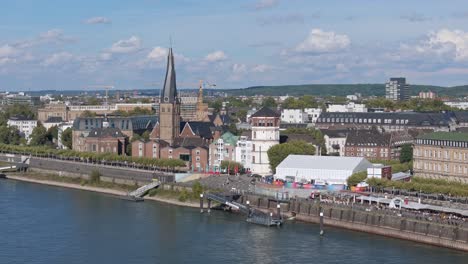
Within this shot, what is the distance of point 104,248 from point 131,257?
232 cm

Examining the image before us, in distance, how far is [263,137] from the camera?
186ft

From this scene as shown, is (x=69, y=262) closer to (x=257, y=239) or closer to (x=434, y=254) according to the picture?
(x=257, y=239)

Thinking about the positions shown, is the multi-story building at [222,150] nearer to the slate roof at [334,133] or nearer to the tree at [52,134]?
the slate roof at [334,133]

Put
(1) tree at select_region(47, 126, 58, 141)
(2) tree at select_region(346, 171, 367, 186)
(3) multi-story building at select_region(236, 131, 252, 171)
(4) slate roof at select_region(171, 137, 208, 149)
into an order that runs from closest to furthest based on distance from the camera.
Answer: (2) tree at select_region(346, 171, 367, 186) → (3) multi-story building at select_region(236, 131, 252, 171) → (4) slate roof at select_region(171, 137, 208, 149) → (1) tree at select_region(47, 126, 58, 141)

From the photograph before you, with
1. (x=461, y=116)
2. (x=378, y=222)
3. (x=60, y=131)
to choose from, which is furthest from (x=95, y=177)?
(x=461, y=116)

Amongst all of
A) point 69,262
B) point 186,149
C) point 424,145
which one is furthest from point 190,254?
point 186,149

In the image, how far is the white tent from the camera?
4831cm

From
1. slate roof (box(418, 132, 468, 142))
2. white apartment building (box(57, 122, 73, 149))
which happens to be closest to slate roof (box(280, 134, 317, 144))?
slate roof (box(418, 132, 468, 142))

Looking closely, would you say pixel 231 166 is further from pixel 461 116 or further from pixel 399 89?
pixel 399 89

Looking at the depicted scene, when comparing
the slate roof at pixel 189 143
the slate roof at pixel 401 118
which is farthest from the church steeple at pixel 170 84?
the slate roof at pixel 401 118

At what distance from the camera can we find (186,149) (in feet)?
203

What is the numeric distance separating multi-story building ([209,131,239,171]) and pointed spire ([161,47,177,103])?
764 cm

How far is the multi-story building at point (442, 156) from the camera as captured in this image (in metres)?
49.4

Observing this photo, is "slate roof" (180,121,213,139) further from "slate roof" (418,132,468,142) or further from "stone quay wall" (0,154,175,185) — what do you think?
"slate roof" (418,132,468,142)
